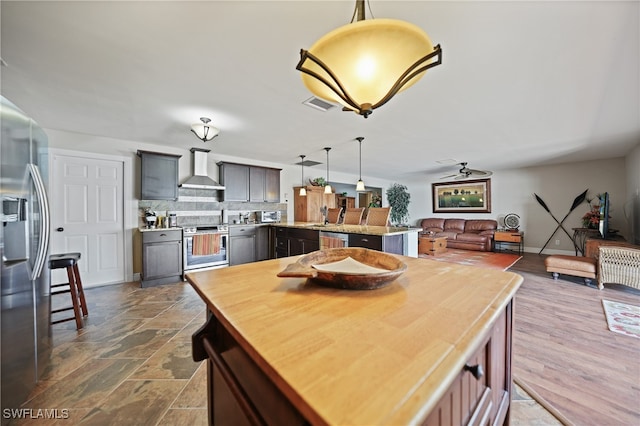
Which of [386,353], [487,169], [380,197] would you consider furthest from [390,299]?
[380,197]

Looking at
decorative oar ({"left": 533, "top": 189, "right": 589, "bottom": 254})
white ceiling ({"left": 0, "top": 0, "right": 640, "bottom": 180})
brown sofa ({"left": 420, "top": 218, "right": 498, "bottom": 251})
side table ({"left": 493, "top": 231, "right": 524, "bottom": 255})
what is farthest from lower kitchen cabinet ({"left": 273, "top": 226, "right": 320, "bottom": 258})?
decorative oar ({"left": 533, "top": 189, "right": 589, "bottom": 254})

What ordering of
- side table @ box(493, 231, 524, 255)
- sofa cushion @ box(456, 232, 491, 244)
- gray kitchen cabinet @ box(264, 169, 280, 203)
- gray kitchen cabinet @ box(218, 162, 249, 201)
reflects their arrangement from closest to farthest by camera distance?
gray kitchen cabinet @ box(218, 162, 249, 201) → gray kitchen cabinet @ box(264, 169, 280, 203) → side table @ box(493, 231, 524, 255) → sofa cushion @ box(456, 232, 491, 244)

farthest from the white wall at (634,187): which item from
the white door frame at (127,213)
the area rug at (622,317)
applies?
the white door frame at (127,213)

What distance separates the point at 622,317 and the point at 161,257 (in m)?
6.01

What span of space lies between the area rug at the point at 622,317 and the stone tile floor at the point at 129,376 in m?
1.77

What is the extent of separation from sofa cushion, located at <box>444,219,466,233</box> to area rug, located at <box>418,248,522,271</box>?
40.8 inches

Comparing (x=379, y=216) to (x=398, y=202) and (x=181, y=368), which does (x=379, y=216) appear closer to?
(x=181, y=368)

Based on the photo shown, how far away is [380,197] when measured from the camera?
8.87 metres

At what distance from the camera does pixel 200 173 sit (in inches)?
182

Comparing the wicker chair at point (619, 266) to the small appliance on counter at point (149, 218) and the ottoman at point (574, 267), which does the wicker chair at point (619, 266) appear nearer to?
the ottoman at point (574, 267)

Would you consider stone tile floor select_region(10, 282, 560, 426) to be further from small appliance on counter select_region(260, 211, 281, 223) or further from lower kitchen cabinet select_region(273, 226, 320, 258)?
small appliance on counter select_region(260, 211, 281, 223)

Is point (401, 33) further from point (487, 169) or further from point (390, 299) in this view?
point (487, 169)

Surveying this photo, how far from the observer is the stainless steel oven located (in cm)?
411

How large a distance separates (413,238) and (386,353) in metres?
3.24
